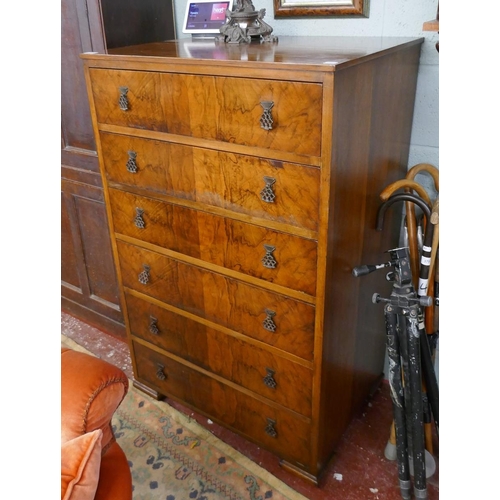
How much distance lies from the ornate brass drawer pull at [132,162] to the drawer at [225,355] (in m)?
0.52

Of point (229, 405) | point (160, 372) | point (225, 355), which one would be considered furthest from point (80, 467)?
point (160, 372)

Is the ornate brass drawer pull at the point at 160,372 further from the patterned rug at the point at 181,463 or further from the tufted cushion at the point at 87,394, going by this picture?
the tufted cushion at the point at 87,394

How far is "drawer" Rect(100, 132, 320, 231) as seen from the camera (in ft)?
3.82

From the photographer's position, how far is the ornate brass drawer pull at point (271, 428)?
1569 mm

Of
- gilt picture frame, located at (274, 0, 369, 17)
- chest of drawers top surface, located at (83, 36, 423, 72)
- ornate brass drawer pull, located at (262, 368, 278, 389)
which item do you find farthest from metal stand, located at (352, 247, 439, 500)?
gilt picture frame, located at (274, 0, 369, 17)

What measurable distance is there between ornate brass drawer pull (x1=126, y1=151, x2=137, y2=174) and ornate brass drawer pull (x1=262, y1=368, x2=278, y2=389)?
77 cm

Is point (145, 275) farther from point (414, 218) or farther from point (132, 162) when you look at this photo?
point (414, 218)

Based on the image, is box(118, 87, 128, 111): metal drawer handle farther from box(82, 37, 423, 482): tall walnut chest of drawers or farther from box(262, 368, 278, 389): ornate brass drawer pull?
box(262, 368, 278, 389): ornate brass drawer pull

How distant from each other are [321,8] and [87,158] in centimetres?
108

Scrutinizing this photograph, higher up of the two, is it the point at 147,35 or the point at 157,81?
the point at 147,35

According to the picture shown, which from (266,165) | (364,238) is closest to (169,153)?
(266,165)
